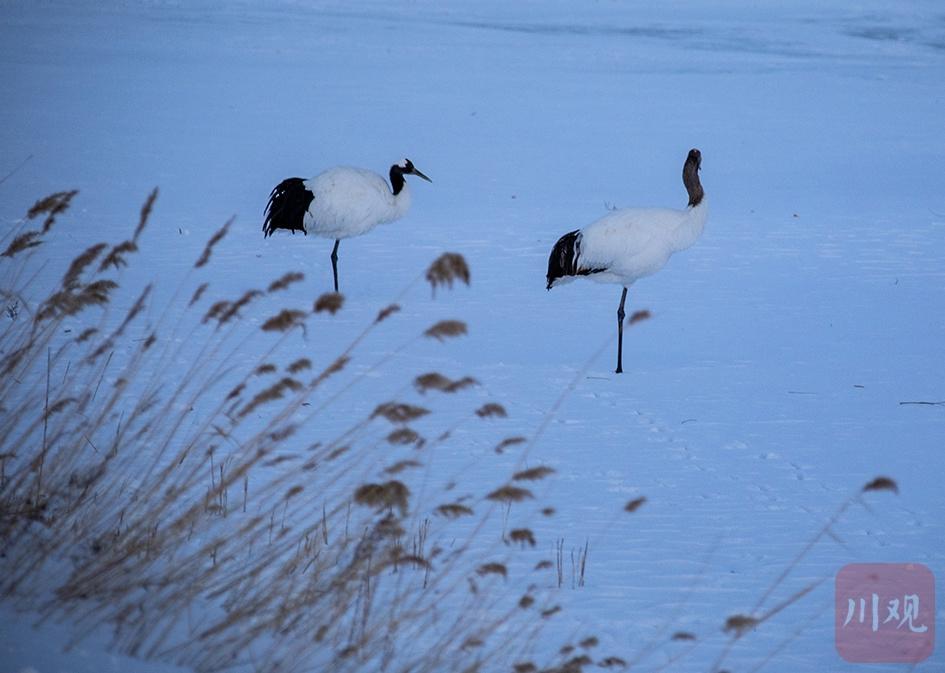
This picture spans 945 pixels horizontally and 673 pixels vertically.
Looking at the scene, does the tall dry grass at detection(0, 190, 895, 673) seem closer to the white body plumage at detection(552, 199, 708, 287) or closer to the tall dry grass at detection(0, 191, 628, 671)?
the tall dry grass at detection(0, 191, 628, 671)

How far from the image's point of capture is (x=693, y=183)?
9508 millimetres

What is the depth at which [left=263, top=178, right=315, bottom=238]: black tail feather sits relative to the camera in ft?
36.2

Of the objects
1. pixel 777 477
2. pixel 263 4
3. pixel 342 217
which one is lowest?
pixel 777 477

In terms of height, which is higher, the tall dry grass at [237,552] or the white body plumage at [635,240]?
the white body plumage at [635,240]

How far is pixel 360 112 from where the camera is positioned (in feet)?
67.5

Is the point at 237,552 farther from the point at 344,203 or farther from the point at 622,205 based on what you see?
the point at 622,205

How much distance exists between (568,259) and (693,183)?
3.60 ft

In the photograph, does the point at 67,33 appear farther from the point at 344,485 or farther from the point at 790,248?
the point at 344,485

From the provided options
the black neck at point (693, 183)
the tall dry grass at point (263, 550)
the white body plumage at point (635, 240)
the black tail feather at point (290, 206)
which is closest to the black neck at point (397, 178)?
the black tail feather at point (290, 206)

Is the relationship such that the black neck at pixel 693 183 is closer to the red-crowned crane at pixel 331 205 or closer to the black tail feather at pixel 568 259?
the black tail feather at pixel 568 259

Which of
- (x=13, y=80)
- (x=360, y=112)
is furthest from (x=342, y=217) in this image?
(x=13, y=80)

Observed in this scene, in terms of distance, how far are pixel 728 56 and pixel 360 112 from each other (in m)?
12.0

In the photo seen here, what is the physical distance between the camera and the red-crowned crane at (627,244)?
29.8 ft

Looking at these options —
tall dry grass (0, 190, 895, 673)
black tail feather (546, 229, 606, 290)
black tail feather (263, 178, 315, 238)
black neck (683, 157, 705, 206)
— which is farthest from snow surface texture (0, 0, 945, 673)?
black neck (683, 157, 705, 206)
